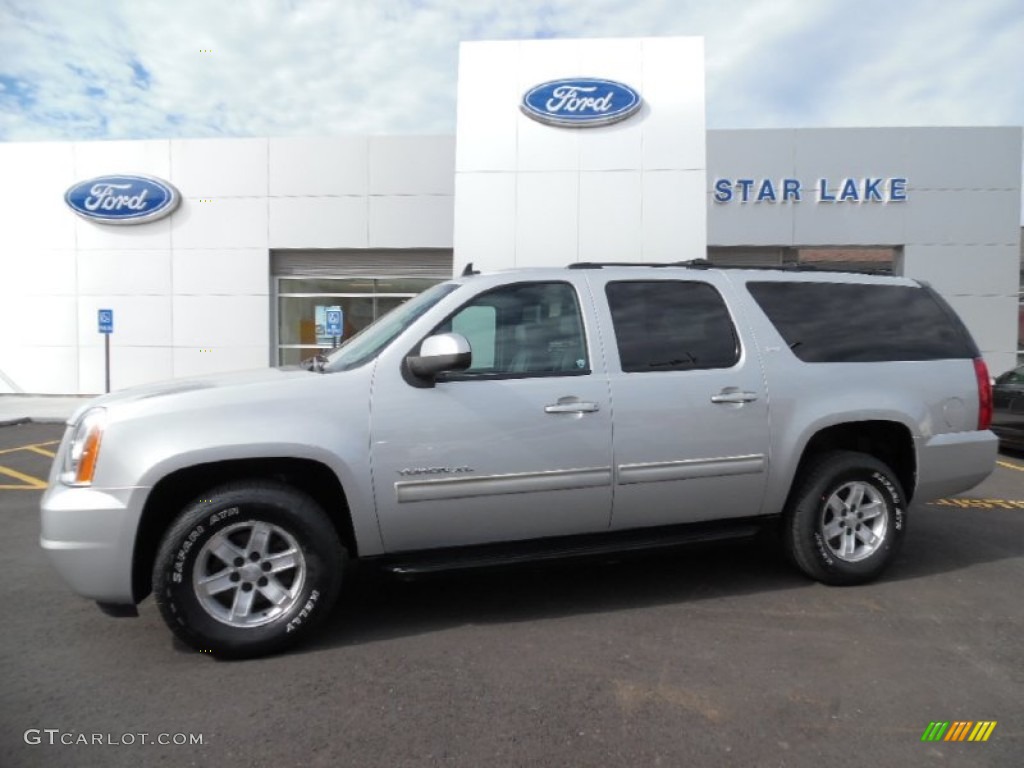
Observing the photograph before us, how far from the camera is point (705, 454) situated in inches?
149

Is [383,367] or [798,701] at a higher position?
[383,367]

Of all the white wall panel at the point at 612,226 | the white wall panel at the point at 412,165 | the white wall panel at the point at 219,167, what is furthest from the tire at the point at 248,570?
the white wall panel at the point at 219,167

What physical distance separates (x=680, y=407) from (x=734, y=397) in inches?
13.8

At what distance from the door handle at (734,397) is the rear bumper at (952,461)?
1238 millimetres

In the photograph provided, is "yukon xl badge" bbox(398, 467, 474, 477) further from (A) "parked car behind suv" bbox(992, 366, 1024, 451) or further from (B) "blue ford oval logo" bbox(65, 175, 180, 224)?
(B) "blue ford oval logo" bbox(65, 175, 180, 224)

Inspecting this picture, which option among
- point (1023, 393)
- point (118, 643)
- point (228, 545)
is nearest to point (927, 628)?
point (228, 545)

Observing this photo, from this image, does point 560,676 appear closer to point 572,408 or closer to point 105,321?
point 572,408

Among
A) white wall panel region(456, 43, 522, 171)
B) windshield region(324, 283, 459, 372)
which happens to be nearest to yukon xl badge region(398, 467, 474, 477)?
windshield region(324, 283, 459, 372)

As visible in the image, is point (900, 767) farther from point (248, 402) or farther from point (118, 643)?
point (118, 643)

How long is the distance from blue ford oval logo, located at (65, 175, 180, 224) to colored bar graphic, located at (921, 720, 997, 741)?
18152 millimetres

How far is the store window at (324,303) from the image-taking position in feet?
57.9

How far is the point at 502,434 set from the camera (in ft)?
11.4

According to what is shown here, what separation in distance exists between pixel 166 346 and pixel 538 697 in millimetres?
16746

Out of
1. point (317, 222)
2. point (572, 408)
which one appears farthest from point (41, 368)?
point (572, 408)
